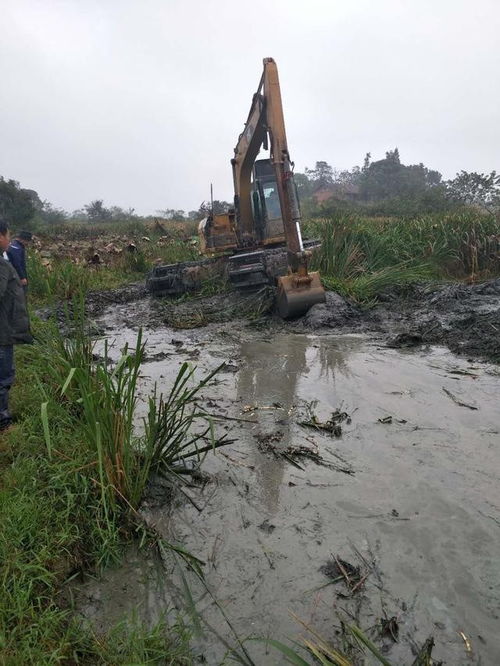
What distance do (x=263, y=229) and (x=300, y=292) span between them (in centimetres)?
324

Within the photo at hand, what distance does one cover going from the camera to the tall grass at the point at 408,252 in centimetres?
880

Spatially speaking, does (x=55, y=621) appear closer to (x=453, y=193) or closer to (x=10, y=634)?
(x=10, y=634)

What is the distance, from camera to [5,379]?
3.45 metres

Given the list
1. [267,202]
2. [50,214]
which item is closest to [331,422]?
[267,202]

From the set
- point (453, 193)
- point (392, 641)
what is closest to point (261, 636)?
point (392, 641)

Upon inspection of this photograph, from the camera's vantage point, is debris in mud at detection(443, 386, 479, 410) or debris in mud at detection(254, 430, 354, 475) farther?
debris in mud at detection(443, 386, 479, 410)

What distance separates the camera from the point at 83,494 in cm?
241

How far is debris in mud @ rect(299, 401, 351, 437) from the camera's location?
11.3ft

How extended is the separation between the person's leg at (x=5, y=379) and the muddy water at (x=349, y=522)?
1.55 metres

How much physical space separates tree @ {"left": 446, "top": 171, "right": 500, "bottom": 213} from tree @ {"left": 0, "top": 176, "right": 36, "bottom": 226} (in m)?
21.9

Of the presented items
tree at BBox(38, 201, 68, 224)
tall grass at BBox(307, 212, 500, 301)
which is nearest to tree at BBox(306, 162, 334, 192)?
tree at BBox(38, 201, 68, 224)

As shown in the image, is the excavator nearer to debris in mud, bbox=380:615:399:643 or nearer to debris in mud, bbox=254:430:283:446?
debris in mud, bbox=254:430:283:446

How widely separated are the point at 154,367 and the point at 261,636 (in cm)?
371

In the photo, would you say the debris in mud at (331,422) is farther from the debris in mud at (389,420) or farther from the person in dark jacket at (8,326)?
the person in dark jacket at (8,326)
